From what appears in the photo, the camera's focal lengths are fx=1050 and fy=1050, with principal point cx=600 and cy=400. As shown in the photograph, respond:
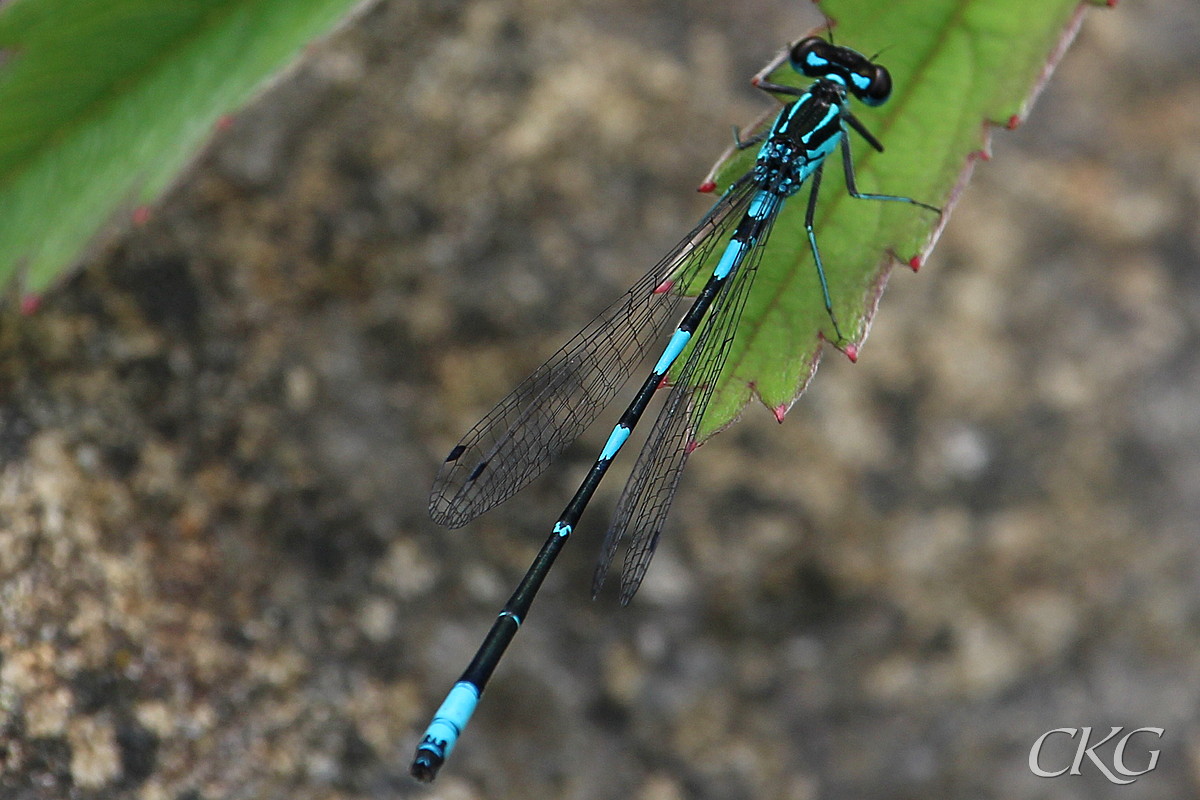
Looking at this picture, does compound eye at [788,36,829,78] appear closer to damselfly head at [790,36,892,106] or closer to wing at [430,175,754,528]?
damselfly head at [790,36,892,106]

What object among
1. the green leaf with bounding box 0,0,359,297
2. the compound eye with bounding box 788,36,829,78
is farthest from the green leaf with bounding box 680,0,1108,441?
the green leaf with bounding box 0,0,359,297

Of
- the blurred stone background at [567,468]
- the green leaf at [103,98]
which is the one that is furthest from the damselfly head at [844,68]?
the green leaf at [103,98]

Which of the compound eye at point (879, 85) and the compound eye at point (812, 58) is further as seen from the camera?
the compound eye at point (812, 58)

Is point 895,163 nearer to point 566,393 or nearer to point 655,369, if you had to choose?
point 655,369

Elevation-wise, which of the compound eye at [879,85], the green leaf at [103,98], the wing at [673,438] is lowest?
the wing at [673,438]

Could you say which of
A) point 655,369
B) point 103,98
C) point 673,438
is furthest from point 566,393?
point 103,98

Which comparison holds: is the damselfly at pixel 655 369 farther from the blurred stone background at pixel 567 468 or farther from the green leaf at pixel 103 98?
the green leaf at pixel 103 98
